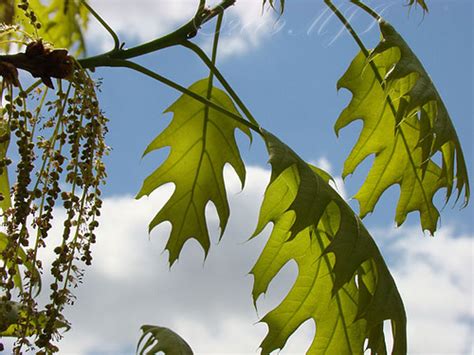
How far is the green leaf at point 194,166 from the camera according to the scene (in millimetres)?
1648

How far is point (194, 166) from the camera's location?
1.68m

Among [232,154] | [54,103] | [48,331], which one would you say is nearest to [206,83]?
[232,154]

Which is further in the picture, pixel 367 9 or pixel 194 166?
pixel 194 166

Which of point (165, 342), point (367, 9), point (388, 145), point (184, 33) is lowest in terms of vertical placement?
point (165, 342)

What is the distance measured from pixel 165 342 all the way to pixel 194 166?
1.99 ft

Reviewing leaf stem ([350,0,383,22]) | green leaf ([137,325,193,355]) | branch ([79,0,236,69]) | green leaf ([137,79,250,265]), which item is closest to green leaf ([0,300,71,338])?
green leaf ([137,325,193,355])

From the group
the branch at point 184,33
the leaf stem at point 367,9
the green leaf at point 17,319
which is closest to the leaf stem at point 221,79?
the branch at point 184,33

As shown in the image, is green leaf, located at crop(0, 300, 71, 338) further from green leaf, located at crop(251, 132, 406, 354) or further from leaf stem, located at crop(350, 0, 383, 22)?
leaf stem, located at crop(350, 0, 383, 22)

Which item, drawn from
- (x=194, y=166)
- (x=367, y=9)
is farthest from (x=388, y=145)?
(x=194, y=166)

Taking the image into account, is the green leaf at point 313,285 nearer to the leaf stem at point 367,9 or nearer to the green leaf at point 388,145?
Answer: the green leaf at point 388,145

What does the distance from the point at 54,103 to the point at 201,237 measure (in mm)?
585

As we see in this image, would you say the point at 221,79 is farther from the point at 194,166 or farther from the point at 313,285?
the point at 313,285

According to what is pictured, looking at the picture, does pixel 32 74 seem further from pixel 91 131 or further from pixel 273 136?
pixel 273 136

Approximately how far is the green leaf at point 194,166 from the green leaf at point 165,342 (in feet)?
1.47
